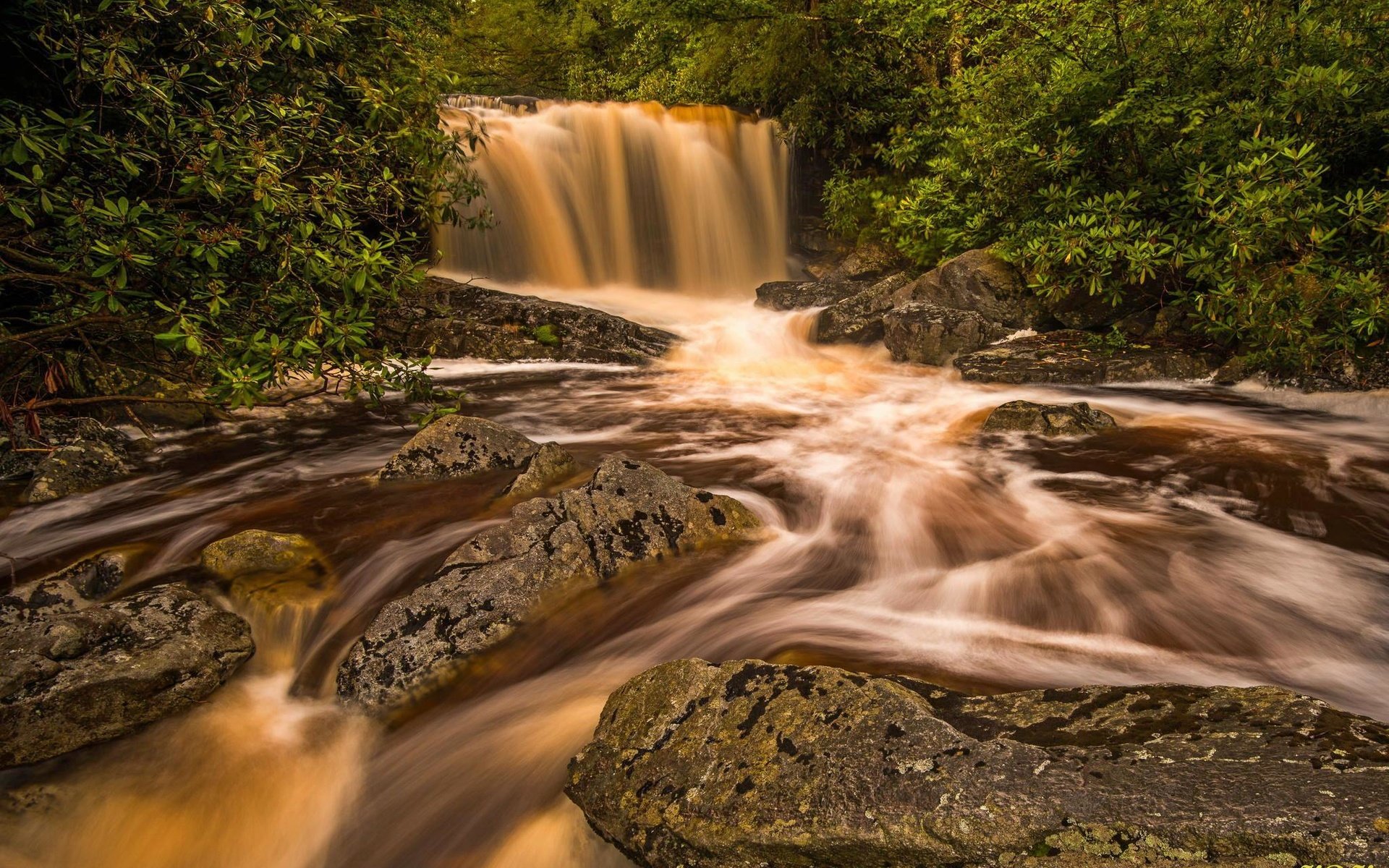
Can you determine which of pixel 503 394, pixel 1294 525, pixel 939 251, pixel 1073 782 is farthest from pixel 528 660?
pixel 939 251

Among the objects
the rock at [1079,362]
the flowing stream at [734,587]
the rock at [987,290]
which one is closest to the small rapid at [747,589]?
the flowing stream at [734,587]

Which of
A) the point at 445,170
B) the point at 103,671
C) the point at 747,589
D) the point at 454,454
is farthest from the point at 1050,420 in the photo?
the point at 103,671

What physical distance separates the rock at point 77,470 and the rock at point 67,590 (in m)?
1.53

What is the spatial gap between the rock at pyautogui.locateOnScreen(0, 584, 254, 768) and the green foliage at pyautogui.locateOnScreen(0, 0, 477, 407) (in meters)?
1.24

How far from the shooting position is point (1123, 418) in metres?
6.52

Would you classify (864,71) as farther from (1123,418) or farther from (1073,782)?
(1073,782)

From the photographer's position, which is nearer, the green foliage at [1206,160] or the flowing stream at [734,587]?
the flowing stream at [734,587]

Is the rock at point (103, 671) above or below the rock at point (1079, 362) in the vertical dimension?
below

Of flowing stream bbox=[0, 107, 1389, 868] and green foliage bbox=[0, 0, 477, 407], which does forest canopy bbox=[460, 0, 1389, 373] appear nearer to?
flowing stream bbox=[0, 107, 1389, 868]

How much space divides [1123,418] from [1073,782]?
5702 mm

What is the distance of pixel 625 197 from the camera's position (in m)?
13.6

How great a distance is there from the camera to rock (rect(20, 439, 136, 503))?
5.00 metres

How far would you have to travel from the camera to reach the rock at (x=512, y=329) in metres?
9.61

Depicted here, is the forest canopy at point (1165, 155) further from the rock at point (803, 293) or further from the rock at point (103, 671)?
the rock at point (103, 671)
